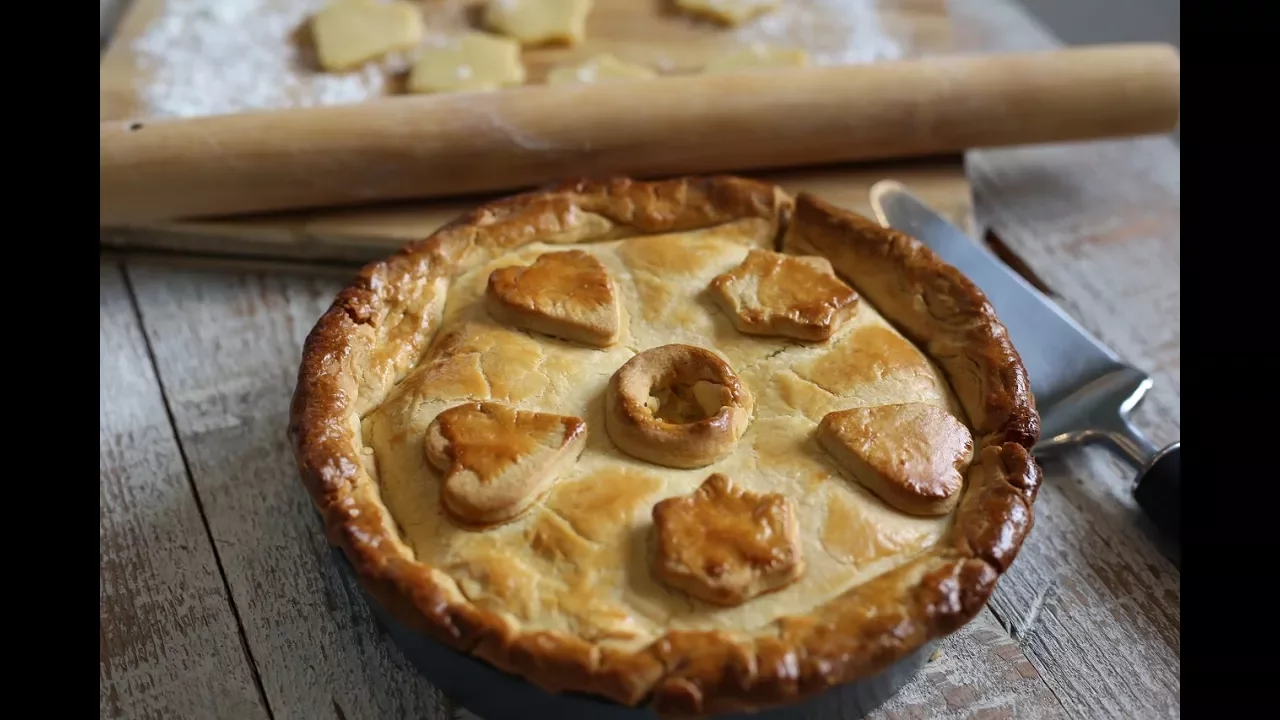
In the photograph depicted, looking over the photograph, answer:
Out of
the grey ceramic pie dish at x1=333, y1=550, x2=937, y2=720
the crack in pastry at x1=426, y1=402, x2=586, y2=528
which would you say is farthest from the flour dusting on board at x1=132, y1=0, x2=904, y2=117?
the grey ceramic pie dish at x1=333, y1=550, x2=937, y2=720

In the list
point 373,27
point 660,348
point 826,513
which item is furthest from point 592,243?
point 373,27

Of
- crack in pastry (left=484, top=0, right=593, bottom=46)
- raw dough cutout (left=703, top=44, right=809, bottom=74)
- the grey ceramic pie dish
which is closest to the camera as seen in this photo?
the grey ceramic pie dish

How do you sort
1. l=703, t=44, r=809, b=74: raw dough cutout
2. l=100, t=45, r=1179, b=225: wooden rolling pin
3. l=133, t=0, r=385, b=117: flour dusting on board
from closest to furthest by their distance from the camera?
l=100, t=45, r=1179, b=225: wooden rolling pin
l=133, t=0, r=385, b=117: flour dusting on board
l=703, t=44, r=809, b=74: raw dough cutout

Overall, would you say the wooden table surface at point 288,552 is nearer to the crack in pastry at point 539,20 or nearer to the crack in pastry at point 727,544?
the crack in pastry at point 727,544

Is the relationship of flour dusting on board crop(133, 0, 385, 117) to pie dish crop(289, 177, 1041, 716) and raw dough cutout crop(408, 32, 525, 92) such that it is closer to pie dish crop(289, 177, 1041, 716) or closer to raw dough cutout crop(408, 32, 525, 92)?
raw dough cutout crop(408, 32, 525, 92)

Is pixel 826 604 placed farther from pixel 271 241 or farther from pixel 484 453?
pixel 271 241

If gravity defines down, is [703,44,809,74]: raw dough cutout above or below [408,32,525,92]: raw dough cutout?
above

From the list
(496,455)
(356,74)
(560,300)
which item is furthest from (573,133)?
(496,455)
